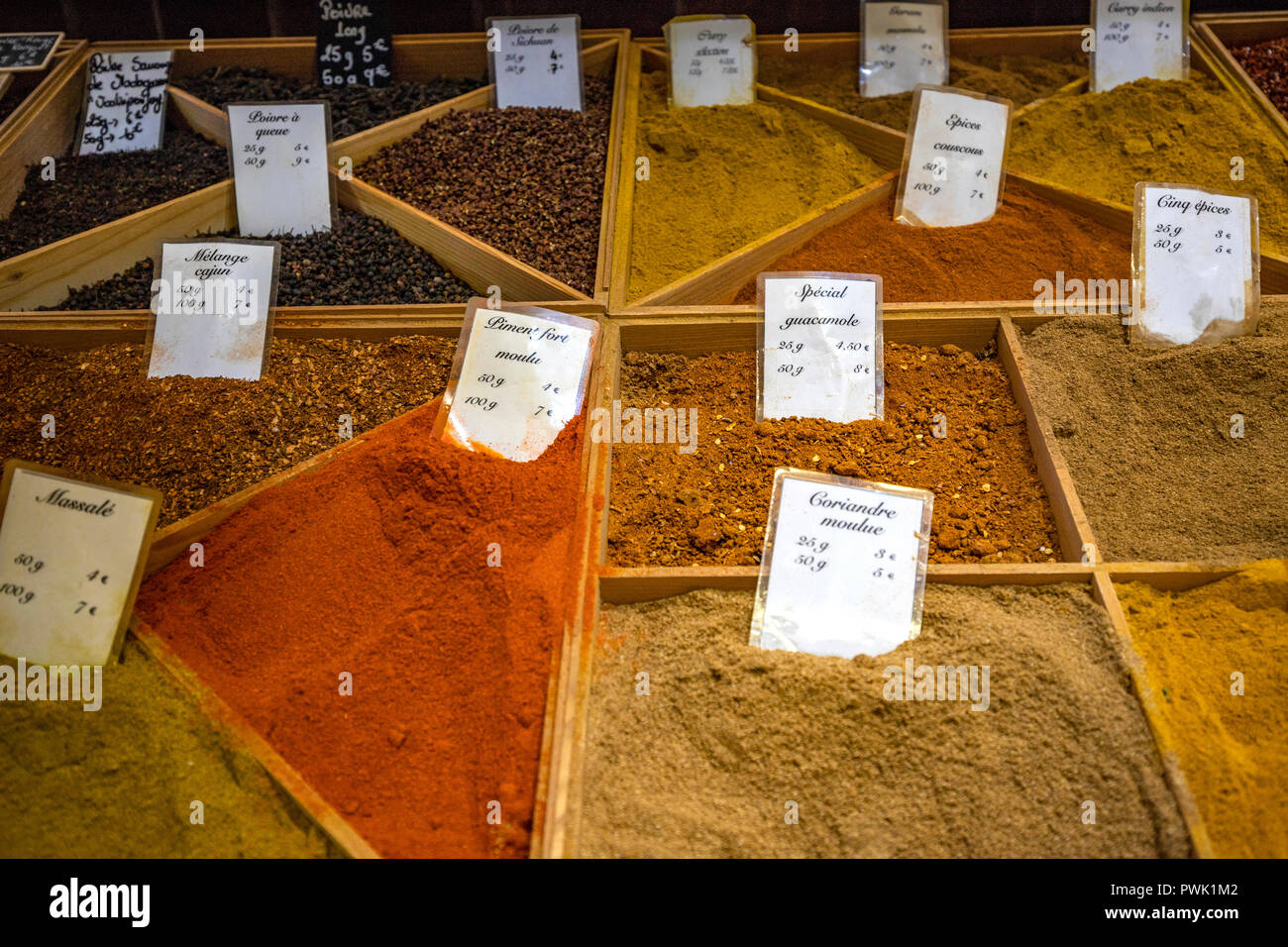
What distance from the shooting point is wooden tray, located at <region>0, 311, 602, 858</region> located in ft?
4.01

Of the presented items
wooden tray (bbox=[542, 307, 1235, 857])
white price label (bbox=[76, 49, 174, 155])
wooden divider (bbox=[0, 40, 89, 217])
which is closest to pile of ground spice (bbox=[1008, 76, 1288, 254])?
wooden tray (bbox=[542, 307, 1235, 857])

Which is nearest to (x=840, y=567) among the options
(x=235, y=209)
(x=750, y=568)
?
(x=750, y=568)

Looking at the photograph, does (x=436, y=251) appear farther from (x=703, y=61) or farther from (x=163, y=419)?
(x=703, y=61)

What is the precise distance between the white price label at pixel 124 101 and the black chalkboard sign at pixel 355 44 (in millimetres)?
437

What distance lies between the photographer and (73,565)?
139 centimetres

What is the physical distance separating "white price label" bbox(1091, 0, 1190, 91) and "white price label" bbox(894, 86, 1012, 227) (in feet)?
1.60

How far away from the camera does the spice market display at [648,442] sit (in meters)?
1.26

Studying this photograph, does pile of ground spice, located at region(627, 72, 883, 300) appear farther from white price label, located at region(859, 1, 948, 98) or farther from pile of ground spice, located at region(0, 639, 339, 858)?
pile of ground spice, located at region(0, 639, 339, 858)

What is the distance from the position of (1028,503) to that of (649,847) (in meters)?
0.90

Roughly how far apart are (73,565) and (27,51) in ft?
6.23

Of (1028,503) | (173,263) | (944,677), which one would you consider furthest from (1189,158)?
(173,263)

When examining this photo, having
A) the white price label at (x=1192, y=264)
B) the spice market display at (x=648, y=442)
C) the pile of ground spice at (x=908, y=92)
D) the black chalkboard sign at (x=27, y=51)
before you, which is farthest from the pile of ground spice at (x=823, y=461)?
the black chalkboard sign at (x=27, y=51)

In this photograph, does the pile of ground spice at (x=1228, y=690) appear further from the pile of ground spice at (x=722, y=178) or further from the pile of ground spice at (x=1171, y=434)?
the pile of ground spice at (x=722, y=178)

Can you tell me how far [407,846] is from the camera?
47.3 inches
